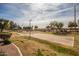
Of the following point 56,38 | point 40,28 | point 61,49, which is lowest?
point 61,49

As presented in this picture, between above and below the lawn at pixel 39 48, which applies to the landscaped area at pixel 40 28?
above

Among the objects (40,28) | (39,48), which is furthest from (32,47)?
(40,28)

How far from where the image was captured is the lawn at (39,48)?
1.57 meters

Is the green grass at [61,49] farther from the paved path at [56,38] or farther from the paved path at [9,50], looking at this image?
the paved path at [9,50]

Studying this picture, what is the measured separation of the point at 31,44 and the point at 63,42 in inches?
12.2

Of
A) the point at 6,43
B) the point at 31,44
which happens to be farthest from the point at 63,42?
the point at 6,43

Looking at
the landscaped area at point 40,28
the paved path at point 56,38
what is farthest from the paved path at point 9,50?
the paved path at point 56,38

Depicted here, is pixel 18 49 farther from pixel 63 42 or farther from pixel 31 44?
pixel 63 42

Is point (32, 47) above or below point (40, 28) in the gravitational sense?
below

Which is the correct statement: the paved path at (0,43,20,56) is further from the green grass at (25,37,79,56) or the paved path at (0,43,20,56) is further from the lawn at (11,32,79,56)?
the green grass at (25,37,79,56)

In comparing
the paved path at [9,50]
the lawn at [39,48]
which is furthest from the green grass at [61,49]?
the paved path at [9,50]

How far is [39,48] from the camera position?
1575mm

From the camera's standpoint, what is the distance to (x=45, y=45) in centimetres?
159

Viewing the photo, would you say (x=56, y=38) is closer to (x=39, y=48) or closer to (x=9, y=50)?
(x=39, y=48)
